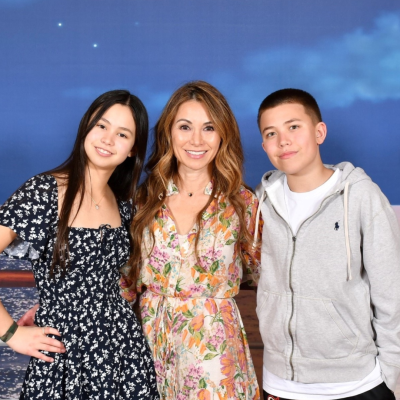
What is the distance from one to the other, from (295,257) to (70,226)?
2.44 ft

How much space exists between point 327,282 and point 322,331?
0.52 ft

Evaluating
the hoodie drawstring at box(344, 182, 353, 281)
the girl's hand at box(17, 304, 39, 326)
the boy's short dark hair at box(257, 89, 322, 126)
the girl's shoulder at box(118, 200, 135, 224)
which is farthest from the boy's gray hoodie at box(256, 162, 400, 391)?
the girl's hand at box(17, 304, 39, 326)

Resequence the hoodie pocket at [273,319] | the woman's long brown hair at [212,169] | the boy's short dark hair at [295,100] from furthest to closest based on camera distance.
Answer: the woman's long brown hair at [212,169]
the boy's short dark hair at [295,100]
the hoodie pocket at [273,319]

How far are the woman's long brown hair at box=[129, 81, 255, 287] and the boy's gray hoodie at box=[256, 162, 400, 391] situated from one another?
30 cm

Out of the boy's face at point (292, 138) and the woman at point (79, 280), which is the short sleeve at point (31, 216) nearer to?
the woman at point (79, 280)

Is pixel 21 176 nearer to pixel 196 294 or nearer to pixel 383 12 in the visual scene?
pixel 196 294

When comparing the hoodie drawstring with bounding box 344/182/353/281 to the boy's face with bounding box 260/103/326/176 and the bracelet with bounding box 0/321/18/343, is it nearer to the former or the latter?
the boy's face with bounding box 260/103/326/176

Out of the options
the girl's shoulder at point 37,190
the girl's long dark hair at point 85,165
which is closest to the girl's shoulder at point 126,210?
the girl's long dark hair at point 85,165

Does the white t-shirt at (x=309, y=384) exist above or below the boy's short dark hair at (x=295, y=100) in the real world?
below

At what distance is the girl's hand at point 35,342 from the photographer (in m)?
1.95

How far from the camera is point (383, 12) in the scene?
304 centimetres

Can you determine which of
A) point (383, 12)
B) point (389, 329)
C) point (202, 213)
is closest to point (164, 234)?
point (202, 213)

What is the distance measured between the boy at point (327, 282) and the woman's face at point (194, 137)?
274 millimetres

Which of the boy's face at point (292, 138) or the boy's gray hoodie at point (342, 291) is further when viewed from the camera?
the boy's face at point (292, 138)
